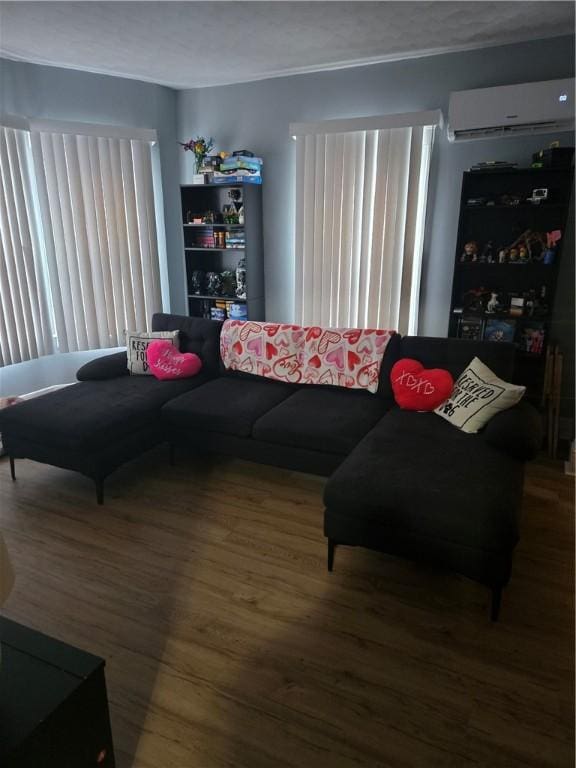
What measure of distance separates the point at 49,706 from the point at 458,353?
255cm

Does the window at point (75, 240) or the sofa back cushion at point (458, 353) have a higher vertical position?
the window at point (75, 240)

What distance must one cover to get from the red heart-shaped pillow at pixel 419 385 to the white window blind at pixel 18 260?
2.80 metres

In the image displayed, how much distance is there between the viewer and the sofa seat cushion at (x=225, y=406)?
9.66 feet

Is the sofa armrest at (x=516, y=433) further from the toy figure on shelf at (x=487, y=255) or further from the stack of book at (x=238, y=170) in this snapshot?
the stack of book at (x=238, y=170)

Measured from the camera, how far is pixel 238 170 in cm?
424

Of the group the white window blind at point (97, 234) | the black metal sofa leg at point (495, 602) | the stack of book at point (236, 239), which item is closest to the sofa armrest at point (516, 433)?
the black metal sofa leg at point (495, 602)

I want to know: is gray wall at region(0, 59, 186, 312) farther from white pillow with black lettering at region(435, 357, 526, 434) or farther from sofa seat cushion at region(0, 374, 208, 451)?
white pillow with black lettering at region(435, 357, 526, 434)

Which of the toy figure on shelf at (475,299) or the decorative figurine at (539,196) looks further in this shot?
the toy figure on shelf at (475,299)

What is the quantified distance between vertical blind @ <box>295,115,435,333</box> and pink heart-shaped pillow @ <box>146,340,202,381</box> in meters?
1.34

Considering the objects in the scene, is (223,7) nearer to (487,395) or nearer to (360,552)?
(487,395)

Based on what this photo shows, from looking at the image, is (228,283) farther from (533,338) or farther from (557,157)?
(557,157)

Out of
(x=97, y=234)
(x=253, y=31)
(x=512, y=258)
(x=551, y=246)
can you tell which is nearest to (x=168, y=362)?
(x=97, y=234)

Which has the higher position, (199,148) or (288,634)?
(199,148)

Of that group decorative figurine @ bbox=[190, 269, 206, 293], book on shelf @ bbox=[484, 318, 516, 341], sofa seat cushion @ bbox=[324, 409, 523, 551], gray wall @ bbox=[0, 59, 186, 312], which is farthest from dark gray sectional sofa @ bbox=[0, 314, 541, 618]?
gray wall @ bbox=[0, 59, 186, 312]
